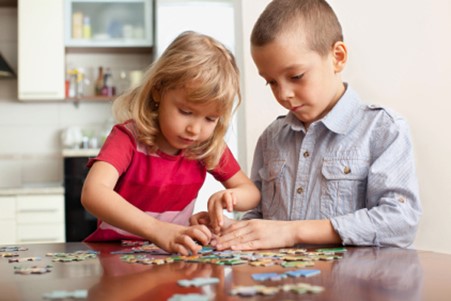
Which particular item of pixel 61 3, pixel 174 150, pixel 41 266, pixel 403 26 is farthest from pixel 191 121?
pixel 61 3

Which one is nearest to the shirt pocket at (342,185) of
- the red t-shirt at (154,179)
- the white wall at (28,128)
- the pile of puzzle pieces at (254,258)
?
the red t-shirt at (154,179)

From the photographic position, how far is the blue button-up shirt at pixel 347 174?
135cm

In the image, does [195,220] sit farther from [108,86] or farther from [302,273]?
[108,86]

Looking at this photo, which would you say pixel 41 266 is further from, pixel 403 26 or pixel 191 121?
pixel 403 26

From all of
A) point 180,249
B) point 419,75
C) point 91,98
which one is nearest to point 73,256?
point 180,249

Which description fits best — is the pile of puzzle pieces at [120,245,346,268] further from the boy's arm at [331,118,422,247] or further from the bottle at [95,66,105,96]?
the bottle at [95,66,105,96]

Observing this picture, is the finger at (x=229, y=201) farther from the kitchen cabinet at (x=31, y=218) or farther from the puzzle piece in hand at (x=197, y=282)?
the kitchen cabinet at (x=31, y=218)

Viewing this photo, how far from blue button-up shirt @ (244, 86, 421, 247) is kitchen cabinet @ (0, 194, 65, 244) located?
288 cm

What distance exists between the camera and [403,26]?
1834 millimetres

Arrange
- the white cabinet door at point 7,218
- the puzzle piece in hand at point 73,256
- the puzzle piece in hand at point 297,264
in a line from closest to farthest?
the puzzle piece in hand at point 297,264, the puzzle piece in hand at point 73,256, the white cabinet door at point 7,218

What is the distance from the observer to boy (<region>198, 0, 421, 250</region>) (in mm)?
1318

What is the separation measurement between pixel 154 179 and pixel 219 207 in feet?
1.14

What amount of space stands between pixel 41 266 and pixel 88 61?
4.38m

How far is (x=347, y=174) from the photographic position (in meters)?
1.49
